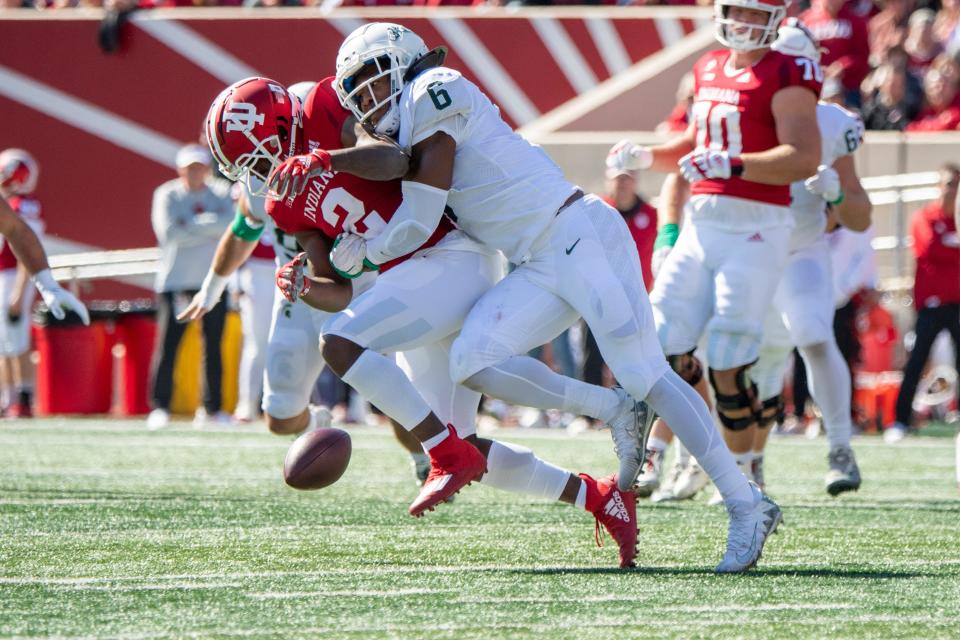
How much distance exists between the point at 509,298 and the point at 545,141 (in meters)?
8.78

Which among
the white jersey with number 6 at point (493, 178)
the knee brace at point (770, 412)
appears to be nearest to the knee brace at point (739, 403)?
the knee brace at point (770, 412)

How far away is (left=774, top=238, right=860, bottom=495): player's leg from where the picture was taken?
663cm

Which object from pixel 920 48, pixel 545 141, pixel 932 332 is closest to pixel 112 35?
pixel 545 141

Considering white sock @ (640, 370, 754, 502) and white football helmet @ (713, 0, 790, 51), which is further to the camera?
white football helmet @ (713, 0, 790, 51)

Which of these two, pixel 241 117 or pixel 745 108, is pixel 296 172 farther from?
pixel 745 108

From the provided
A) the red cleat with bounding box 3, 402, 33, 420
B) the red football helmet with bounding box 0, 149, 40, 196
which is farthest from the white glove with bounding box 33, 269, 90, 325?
the red cleat with bounding box 3, 402, 33, 420

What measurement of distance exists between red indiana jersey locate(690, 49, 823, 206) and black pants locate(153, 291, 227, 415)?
5521mm

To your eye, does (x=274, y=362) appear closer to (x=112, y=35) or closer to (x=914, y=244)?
(x=914, y=244)

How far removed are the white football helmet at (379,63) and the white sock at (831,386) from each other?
2695 millimetres

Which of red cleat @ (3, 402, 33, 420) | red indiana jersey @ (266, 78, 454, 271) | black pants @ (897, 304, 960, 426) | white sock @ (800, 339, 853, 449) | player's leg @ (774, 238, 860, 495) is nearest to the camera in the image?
red indiana jersey @ (266, 78, 454, 271)

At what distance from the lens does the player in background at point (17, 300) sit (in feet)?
37.4

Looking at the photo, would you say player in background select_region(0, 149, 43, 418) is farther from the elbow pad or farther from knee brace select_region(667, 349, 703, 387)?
the elbow pad

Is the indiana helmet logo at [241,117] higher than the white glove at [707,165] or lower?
higher

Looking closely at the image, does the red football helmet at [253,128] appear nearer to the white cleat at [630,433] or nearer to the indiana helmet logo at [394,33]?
the indiana helmet logo at [394,33]
